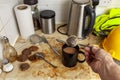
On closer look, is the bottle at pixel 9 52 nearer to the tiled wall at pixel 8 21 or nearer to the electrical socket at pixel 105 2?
the tiled wall at pixel 8 21

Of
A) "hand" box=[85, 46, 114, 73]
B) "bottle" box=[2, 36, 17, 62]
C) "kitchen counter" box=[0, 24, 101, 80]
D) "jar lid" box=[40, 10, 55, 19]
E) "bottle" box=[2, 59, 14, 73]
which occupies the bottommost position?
"kitchen counter" box=[0, 24, 101, 80]

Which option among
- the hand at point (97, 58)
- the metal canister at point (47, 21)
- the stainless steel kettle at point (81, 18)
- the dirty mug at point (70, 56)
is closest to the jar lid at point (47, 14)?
the metal canister at point (47, 21)

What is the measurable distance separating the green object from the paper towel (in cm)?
38

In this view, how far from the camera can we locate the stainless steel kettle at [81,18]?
872mm

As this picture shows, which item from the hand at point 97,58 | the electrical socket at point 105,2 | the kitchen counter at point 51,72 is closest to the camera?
the hand at point 97,58

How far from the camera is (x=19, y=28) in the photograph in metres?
0.99

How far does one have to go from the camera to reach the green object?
98 cm

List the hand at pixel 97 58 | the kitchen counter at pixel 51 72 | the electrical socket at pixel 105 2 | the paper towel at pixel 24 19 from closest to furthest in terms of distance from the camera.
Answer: the hand at pixel 97 58 < the kitchen counter at pixel 51 72 < the paper towel at pixel 24 19 < the electrical socket at pixel 105 2

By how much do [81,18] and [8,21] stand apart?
1.25 feet

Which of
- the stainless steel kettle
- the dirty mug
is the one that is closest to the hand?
the dirty mug

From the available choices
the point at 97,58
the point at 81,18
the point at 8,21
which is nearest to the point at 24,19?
the point at 8,21

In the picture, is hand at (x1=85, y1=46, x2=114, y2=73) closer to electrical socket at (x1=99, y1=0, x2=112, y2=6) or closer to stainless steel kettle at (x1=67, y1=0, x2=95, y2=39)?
stainless steel kettle at (x1=67, y1=0, x2=95, y2=39)

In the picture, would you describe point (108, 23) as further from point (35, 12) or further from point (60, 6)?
point (35, 12)

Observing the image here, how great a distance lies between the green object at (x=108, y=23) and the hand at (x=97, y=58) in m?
0.29
